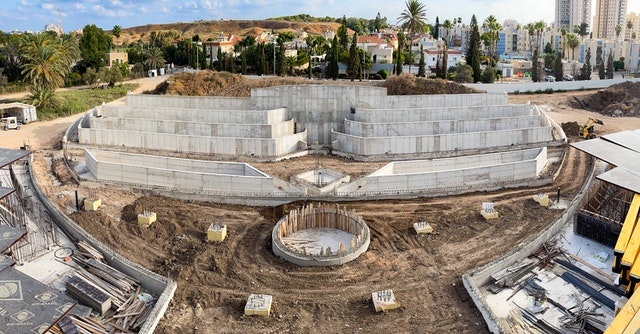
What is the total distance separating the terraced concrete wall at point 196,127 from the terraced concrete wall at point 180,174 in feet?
Result: 12.6

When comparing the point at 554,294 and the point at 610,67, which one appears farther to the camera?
the point at 610,67

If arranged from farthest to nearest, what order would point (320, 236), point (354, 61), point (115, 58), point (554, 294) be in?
1. point (115, 58)
2. point (354, 61)
3. point (320, 236)
4. point (554, 294)

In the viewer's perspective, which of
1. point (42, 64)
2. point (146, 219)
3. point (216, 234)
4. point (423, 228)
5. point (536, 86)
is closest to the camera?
point (216, 234)

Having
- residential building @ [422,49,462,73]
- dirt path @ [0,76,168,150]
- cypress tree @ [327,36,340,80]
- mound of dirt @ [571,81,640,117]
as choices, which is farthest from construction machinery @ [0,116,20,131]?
residential building @ [422,49,462,73]

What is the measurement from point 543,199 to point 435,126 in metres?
9.62

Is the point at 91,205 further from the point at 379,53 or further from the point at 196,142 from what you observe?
the point at 379,53

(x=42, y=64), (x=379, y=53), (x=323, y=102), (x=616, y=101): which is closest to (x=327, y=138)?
(x=323, y=102)

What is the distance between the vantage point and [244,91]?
4662 cm

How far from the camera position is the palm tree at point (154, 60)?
69375mm

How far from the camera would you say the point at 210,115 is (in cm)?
3181

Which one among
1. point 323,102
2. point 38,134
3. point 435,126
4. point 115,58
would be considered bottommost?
point 38,134

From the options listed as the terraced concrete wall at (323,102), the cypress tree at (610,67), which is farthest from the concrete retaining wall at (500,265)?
the cypress tree at (610,67)

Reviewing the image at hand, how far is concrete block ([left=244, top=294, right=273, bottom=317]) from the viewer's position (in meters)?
14.7

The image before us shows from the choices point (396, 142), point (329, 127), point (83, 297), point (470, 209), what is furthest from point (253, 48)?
point (83, 297)
